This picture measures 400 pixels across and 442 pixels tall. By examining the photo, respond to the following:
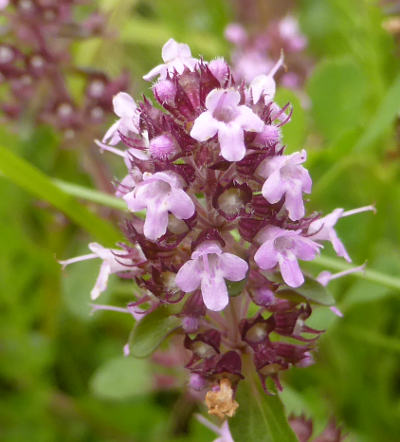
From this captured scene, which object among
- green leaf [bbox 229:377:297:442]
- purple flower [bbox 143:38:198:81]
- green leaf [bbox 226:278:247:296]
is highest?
purple flower [bbox 143:38:198:81]

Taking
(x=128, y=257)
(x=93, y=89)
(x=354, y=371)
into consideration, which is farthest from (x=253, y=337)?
(x=93, y=89)

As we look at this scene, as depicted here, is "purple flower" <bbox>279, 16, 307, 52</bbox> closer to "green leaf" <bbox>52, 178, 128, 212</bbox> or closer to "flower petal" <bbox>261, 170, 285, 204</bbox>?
"green leaf" <bbox>52, 178, 128, 212</bbox>

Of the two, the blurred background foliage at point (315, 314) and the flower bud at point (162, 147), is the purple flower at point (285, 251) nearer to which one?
the flower bud at point (162, 147)

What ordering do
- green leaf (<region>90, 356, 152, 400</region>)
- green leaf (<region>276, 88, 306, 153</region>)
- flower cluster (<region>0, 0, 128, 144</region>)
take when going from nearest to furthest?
green leaf (<region>276, 88, 306, 153</region>) → green leaf (<region>90, 356, 152, 400</region>) → flower cluster (<region>0, 0, 128, 144</region>)

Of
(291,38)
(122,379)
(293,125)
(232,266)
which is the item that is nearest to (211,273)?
(232,266)

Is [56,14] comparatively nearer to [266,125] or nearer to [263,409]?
[266,125]

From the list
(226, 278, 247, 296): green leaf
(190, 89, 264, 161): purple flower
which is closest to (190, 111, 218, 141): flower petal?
(190, 89, 264, 161): purple flower
